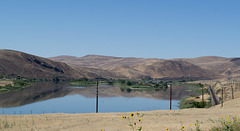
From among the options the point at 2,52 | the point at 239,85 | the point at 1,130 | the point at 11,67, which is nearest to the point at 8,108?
the point at 1,130

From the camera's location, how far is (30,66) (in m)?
172

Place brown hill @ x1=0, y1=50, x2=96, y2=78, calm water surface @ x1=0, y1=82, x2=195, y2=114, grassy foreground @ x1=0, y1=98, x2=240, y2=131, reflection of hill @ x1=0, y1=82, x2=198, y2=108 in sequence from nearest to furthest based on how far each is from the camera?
1. grassy foreground @ x1=0, y1=98, x2=240, y2=131
2. calm water surface @ x1=0, y1=82, x2=195, y2=114
3. reflection of hill @ x1=0, y1=82, x2=198, y2=108
4. brown hill @ x1=0, y1=50, x2=96, y2=78

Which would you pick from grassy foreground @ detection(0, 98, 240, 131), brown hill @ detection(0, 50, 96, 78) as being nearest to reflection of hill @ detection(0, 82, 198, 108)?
grassy foreground @ detection(0, 98, 240, 131)

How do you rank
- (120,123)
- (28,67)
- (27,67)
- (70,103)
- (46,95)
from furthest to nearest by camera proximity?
(28,67), (27,67), (46,95), (70,103), (120,123)

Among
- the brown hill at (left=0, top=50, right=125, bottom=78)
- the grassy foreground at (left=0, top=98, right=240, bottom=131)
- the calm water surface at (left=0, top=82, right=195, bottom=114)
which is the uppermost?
the brown hill at (left=0, top=50, right=125, bottom=78)

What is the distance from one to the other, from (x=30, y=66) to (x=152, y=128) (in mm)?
165211

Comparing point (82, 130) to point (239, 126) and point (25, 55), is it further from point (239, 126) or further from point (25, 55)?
point (25, 55)

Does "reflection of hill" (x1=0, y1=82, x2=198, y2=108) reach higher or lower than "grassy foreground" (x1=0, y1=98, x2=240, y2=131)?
lower

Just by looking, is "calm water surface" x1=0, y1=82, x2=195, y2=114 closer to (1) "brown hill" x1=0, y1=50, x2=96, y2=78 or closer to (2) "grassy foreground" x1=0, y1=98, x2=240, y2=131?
→ (2) "grassy foreground" x1=0, y1=98, x2=240, y2=131

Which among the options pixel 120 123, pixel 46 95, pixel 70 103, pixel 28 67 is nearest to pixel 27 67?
pixel 28 67

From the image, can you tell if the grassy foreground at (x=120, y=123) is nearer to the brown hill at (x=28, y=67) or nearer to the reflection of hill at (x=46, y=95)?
the reflection of hill at (x=46, y=95)

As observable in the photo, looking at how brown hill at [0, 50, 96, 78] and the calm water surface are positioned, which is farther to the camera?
brown hill at [0, 50, 96, 78]

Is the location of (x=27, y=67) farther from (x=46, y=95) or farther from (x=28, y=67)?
(x=46, y=95)

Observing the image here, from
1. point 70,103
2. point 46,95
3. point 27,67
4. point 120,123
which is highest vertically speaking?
point 27,67
